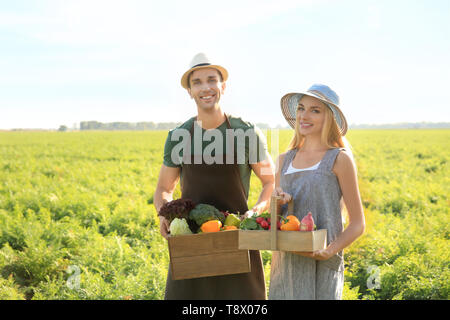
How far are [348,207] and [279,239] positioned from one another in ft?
1.39

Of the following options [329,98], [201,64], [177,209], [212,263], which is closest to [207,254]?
[212,263]

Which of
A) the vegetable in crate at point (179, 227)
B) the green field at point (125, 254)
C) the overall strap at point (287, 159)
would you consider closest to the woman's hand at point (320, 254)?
the overall strap at point (287, 159)

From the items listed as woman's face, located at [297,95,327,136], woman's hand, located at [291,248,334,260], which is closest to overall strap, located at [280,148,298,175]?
woman's face, located at [297,95,327,136]

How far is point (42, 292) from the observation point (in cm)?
469

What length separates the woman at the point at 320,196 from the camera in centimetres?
226

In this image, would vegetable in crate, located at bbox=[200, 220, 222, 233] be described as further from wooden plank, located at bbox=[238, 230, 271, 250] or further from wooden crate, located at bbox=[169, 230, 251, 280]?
wooden plank, located at bbox=[238, 230, 271, 250]

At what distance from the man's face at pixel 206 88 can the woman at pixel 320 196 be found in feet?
1.82
